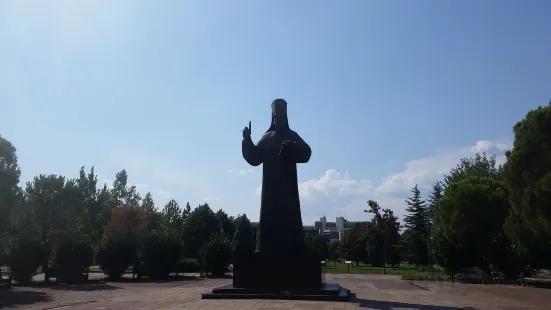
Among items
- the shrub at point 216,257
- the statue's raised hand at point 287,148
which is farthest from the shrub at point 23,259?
the statue's raised hand at point 287,148

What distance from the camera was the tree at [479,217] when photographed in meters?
29.7

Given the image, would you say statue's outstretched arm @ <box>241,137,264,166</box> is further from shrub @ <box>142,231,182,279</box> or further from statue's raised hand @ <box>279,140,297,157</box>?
shrub @ <box>142,231,182,279</box>

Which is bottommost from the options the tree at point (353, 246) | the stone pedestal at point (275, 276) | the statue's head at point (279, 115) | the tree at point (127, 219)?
the stone pedestal at point (275, 276)

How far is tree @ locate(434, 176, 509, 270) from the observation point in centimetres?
2967

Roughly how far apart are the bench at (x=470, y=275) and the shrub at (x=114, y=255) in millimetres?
19645

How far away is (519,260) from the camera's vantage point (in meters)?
28.9

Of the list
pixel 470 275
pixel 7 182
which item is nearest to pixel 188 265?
pixel 7 182

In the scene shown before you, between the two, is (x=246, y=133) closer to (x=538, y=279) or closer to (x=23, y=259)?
(x=23, y=259)

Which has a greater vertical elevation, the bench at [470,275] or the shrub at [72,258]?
the shrub at [72,258]

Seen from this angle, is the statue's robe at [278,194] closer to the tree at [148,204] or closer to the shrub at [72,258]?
the shrub at [72,258]

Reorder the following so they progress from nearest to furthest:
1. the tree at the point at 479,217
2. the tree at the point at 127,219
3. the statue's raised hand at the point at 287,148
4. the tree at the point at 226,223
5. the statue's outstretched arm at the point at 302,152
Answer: the statue's raised hand at the point at 287,148
the statue's outstretched arm at the point at 302,152
the tree at the point at 479,217
the tree at the point at 127,219
the tree at the point at 226,223

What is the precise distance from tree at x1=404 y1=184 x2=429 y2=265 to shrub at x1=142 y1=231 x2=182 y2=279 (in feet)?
96.2

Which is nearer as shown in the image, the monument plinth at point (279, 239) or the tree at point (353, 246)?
the monument plinth at point (279, 239)

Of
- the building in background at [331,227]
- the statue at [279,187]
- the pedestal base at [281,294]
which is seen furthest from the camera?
the building in background at [331,227]
